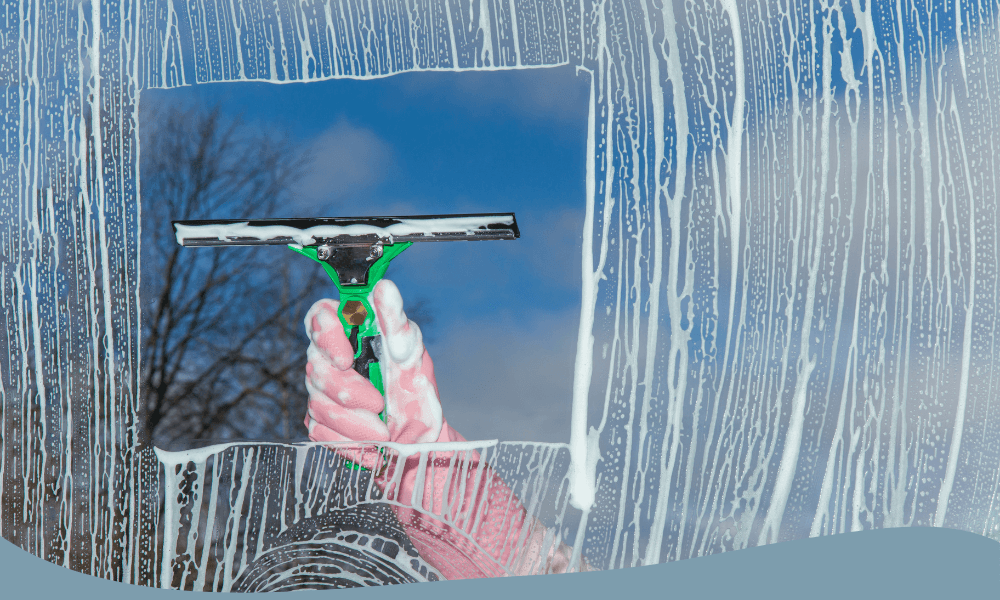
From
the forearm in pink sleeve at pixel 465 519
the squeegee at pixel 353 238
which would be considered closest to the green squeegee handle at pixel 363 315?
the squeegee at pixel 353 238

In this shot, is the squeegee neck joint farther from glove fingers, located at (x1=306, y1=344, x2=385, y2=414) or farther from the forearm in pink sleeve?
the forearm in pink sleeve

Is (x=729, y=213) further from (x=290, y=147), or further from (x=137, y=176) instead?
(x=137, y=176)

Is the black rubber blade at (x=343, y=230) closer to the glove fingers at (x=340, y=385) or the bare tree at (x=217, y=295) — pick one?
the bare tree at (x=217, y=295)

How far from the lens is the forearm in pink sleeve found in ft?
3.87

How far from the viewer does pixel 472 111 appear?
4.00ft

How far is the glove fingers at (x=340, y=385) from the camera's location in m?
1.15

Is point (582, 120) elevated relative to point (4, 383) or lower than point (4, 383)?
elevated

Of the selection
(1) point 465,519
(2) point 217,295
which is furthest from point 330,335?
(1) point 465,519

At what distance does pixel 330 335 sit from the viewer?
45.1 inches

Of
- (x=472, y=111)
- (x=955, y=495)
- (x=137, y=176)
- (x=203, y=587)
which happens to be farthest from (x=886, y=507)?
(x=137, y=176)

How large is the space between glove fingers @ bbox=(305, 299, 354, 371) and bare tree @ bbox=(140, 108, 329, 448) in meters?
0.03

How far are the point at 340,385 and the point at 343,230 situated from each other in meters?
0.21

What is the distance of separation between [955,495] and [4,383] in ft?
4.42

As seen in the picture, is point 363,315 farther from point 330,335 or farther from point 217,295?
point 217,295
